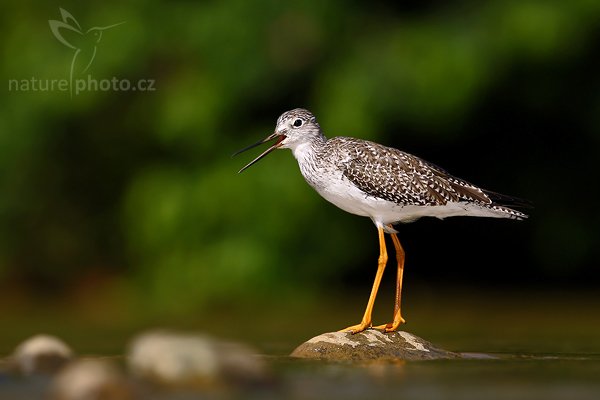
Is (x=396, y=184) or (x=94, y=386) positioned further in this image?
(x=396, y=184)

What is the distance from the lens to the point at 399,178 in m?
11.6

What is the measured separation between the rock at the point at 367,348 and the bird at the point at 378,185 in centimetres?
16

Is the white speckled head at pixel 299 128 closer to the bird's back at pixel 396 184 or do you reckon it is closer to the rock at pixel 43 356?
the bird's back at pixel 396 184

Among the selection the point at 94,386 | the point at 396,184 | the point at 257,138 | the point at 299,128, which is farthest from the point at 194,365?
the point at 257,138

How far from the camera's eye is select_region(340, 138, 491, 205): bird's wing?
11.4m

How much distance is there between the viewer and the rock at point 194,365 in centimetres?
894

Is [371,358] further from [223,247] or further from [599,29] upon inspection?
[599,29]

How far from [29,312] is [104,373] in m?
10.8

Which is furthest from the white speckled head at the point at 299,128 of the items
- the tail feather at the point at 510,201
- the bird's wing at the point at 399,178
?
the tail feather at the point at 510,201

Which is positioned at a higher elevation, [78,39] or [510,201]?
[78,39]

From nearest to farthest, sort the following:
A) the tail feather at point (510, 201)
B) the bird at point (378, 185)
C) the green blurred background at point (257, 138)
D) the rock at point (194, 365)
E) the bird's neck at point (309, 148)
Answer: the rock at point (194, 365) → the bird at point (378, 185) → the bird's neck at point (309, 148) → the tail feather at point (510, 201) → the green blurred background at point (257, 138)

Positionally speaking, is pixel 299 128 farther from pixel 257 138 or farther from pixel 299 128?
pixel 257 138

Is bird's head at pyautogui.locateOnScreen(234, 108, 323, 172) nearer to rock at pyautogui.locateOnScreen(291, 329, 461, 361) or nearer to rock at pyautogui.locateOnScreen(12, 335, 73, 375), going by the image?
rock at pyautogui.locateOnScreen(291, 329, 461, 361)

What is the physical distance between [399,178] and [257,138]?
7.25 metres
